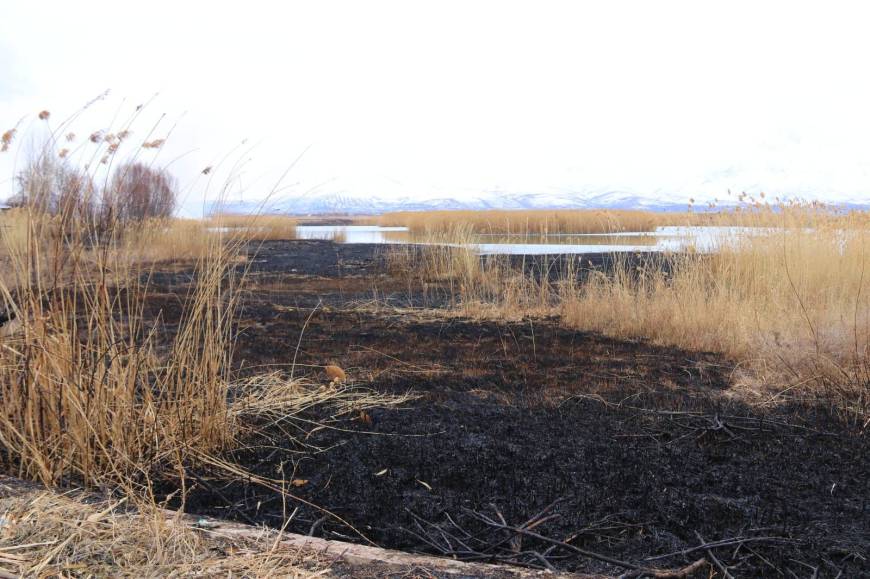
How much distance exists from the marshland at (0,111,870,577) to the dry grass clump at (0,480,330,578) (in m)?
0.01

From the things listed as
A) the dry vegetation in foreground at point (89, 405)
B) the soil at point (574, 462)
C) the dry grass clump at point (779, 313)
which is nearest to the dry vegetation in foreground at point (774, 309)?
the dry grass clump at point (779, 313)

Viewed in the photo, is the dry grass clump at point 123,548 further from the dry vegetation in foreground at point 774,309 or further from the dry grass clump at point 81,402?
the dry vegetation in foreground at point 774,309

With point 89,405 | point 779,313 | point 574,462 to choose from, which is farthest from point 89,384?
point 779,313

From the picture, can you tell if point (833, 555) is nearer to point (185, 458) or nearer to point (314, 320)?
point (185, 458)

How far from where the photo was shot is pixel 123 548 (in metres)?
2.13

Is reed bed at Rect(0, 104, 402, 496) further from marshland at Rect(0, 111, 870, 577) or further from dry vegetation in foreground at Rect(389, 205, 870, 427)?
dry vegetation in foreground at Rect(389, 205, 870, 427)

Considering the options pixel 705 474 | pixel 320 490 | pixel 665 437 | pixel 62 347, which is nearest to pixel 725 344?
pixel 665 437

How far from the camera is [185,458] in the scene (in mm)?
3111

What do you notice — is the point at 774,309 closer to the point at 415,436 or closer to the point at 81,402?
the point at 415,436

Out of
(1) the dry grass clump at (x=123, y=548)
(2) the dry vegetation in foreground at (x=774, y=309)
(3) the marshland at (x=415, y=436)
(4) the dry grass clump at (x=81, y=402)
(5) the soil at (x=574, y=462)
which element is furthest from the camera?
(2) the dry vegetation in foreground at (x=774, y=309)

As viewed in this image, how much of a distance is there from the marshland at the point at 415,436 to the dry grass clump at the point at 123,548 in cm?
1

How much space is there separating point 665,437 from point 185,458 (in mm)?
2221

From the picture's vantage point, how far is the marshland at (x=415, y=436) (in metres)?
2.35

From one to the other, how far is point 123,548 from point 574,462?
6.06 feet
